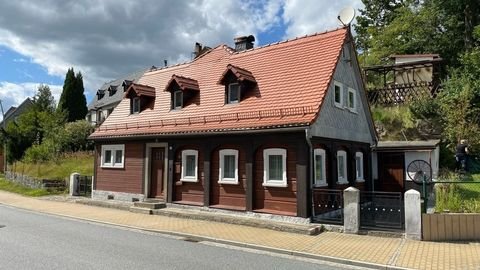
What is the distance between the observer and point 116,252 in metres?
9.41

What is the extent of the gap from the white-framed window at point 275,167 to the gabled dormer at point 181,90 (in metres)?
5.85

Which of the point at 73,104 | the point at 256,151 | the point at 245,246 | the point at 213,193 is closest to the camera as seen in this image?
the point at 245,246

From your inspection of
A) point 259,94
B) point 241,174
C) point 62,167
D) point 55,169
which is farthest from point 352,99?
point 55,169

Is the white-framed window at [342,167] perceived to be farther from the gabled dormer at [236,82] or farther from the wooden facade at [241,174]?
the gabled dormer at [236,82]

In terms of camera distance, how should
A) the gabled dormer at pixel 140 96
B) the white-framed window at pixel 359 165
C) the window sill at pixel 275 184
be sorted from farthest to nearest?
the gabled dormer at pixel 140 96 → the white-framed window at pixel 359 165 → the window sill at pixel 275 184

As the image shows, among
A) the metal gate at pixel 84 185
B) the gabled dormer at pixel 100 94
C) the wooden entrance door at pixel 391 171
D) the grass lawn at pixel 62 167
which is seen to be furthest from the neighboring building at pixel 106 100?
the wooden entrance door at pixel 391 171

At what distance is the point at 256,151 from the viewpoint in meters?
15.0

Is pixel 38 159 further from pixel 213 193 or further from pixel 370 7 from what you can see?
pixel 370 7

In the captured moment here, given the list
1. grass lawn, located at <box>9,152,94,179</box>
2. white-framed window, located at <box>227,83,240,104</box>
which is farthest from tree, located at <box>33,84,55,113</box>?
white-framed window, located at <box>227,83,240,104</box>

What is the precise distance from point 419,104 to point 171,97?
49.8 feet

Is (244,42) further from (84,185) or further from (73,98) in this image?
(73,98)

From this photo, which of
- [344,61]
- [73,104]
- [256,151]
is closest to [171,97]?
[256,151]

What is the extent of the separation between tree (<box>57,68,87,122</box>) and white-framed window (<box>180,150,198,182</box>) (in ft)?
167

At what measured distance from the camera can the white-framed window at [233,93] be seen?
17.0 m
